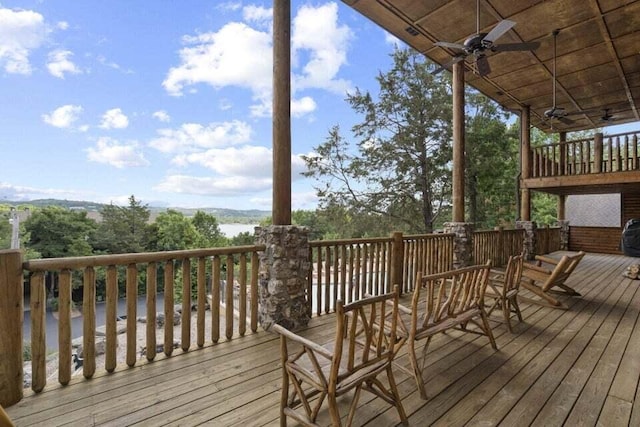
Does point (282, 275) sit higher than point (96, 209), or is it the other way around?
point (96, 209)

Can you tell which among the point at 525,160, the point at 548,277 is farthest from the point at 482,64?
the point at 525,160

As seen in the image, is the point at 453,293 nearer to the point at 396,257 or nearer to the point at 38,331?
the point at 396,257

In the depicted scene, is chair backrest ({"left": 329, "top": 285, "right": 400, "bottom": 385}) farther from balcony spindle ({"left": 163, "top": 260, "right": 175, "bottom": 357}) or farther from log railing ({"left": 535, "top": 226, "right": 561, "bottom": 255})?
log railing ({"left": 535, "top": 226, "right": 561, "bottom": 255})

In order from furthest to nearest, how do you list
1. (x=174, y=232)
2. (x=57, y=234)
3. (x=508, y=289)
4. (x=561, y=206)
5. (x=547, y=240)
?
(x=174, y=232), (x=57, y=234), (x=561, y=206), (x=547, y=240), (x=508, y=289)

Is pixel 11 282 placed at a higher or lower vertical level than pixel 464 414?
higher

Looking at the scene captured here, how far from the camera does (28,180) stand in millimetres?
40281

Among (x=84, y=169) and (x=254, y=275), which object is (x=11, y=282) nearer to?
(x=254, y=275)

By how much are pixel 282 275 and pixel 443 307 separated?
160 centimetres

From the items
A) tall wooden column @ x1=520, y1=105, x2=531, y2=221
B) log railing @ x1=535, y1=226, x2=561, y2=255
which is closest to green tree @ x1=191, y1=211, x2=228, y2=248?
log railing @ x1=535, y1=226, x2=561, y2=255

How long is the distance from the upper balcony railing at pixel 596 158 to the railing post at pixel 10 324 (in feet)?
34.8

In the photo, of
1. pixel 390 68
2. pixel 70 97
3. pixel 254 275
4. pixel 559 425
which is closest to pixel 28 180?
pixel 70 97

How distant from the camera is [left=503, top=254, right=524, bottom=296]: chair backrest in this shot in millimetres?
3467

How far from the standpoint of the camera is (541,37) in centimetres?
586

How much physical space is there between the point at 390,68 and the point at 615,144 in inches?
366
